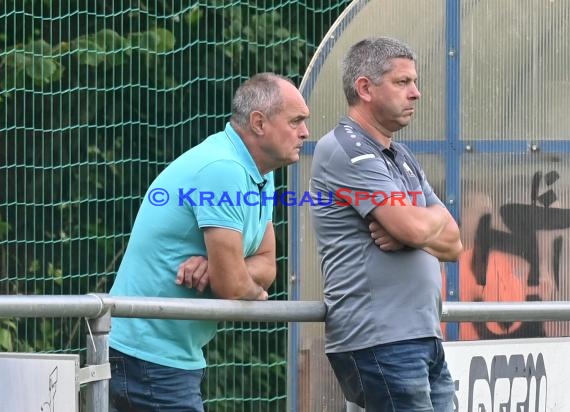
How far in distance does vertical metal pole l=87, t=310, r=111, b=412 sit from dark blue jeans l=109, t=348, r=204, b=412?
1.11 ft

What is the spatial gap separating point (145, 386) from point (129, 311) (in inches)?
15.2

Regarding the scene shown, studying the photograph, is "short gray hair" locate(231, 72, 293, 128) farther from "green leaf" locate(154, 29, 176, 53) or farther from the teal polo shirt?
"green leaf" locate(154, 29, 176, 53)

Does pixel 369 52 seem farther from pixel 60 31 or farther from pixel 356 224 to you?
pixel 60 31

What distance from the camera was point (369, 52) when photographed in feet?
14.3

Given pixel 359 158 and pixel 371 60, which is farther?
pixel 371 60

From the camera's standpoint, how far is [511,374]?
4867 mm

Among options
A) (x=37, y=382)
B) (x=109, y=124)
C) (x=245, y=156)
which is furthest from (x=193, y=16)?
(x=37, y=382)

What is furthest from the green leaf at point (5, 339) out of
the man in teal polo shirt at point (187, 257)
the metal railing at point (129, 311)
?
the metal railing at point (129, 311)

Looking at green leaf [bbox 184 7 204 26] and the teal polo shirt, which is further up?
green leaf [bbox 184 7 204 26]

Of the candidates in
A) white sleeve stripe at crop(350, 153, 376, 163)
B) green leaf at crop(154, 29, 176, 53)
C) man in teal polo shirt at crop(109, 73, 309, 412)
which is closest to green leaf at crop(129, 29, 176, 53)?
green leaf at crop(154, 29, 176, 53)

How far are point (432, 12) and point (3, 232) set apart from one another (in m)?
2.21

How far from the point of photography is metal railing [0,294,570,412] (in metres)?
3.43

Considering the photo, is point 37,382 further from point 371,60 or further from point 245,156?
point 371,60

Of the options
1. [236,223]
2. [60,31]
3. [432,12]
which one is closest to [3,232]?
[60,31]
